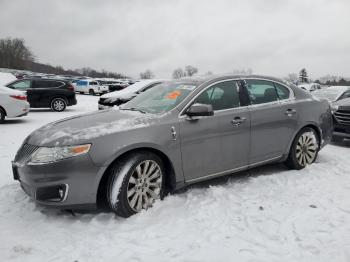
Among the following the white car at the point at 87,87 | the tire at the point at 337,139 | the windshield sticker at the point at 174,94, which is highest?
the white car at the point at 87,87

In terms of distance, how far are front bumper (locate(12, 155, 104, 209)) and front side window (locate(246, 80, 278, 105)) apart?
244 cm

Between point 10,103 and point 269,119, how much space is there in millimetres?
8215

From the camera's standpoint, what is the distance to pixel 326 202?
3955 millimetres

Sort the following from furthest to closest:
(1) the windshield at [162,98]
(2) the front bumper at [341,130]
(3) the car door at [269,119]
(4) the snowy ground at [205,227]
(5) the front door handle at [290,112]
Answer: (2) the front bumper at [341,130] < (5) the front door handle at [290,112] < (3) the car door at [269,119] < (1) the windshield at [162,98] < (4) the snowy ground at [205,227]

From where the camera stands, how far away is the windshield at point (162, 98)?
4.18 meters

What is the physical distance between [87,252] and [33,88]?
499 inches

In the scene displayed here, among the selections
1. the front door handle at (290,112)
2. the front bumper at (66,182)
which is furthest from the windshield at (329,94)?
the front bumper at (66,182)

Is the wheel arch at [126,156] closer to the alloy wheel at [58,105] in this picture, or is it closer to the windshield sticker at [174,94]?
the windshield sticker at [174,94]

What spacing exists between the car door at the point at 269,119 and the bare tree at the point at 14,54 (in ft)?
279

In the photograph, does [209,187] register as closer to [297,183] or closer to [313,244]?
[297,183]

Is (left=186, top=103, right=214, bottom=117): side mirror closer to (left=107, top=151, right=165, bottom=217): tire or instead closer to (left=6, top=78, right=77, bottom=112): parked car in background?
(left=107, top=151, right=165, bottom=217): tire

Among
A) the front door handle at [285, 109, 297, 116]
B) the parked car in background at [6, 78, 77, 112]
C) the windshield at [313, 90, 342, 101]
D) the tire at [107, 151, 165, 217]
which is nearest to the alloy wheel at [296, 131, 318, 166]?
the front door handle at [285, 109, 297, 116]

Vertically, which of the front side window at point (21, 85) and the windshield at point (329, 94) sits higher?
the front side window at point (21, 85)

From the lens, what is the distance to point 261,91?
4.93 metres
